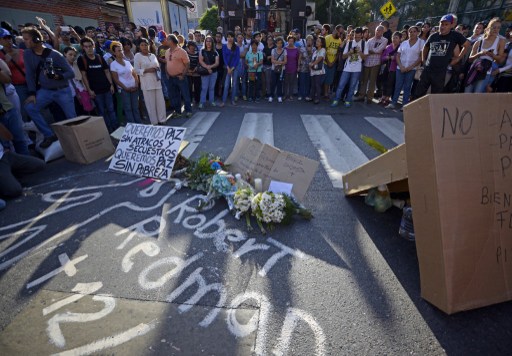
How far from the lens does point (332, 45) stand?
848 centimetres

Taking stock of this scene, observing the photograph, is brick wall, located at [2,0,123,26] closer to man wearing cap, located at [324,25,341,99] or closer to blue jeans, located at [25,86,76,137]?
blue jeans, located at [25,86,76,137]

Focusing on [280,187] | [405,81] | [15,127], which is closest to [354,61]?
[405,81]

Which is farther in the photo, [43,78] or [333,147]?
[333,147]

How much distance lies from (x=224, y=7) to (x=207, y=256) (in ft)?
47.5

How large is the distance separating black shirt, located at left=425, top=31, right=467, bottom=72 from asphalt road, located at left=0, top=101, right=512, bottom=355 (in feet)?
15.9

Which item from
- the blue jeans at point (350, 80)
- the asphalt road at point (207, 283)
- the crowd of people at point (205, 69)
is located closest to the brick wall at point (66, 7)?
the crowd of people at point (205, 69)

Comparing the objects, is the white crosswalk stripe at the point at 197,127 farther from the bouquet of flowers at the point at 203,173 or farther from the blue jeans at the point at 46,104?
the blue jeans at the point at 46,104

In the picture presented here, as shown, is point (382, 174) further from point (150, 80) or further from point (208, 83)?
point (208, 83)

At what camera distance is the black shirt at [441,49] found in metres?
6.12

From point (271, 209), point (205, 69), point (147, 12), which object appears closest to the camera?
point (271, 209)

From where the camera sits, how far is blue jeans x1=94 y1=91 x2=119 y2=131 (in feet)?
19.9

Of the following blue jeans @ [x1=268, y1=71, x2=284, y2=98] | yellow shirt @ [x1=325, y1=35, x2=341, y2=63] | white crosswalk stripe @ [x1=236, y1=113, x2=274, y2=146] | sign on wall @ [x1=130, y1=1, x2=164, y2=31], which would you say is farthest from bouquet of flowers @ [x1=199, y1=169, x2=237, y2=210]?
sign on wall @ [x1=130, y1=1, x2=164, y2=31]

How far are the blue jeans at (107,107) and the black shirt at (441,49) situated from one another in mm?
7263

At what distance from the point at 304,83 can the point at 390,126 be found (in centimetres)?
352
